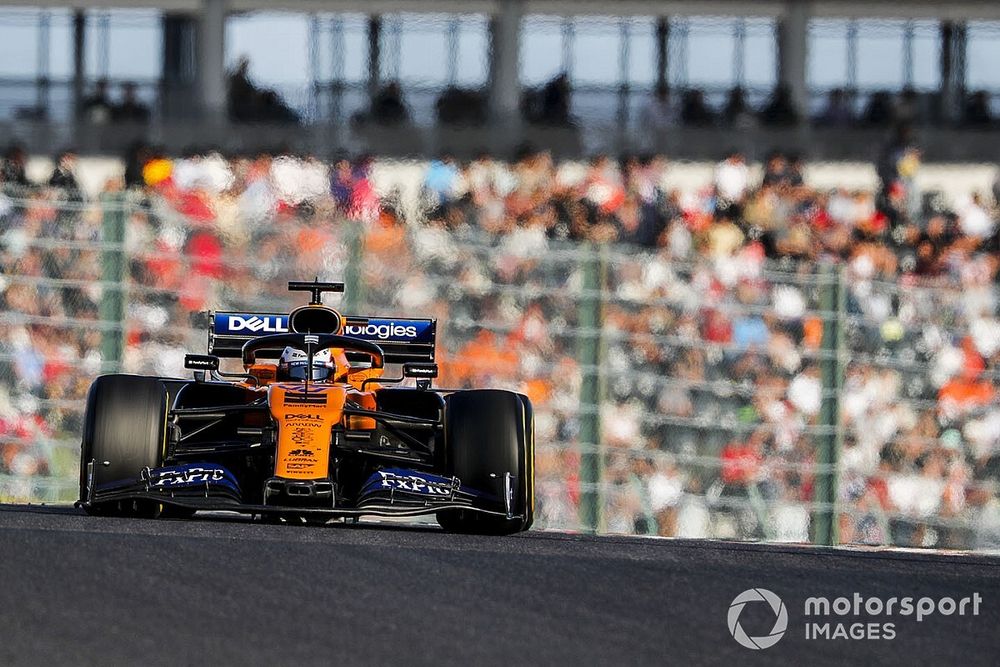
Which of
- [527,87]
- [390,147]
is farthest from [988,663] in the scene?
[527,87]

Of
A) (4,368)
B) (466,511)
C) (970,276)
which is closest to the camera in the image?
(466,511)

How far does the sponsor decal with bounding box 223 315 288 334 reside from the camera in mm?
9492

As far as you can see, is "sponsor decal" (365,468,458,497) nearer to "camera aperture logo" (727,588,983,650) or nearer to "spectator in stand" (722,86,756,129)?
"camera aperture logo" (727,588,983,650)

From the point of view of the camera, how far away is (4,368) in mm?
10367

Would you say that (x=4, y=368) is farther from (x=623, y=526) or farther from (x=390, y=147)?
(x=390, y=147)

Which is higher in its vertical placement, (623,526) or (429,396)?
(429,396)

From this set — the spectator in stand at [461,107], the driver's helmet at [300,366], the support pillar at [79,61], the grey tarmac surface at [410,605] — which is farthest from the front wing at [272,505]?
the support pillar at [79,61]

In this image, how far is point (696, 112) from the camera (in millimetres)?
18922

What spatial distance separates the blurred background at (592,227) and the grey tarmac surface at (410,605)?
366 centimetres

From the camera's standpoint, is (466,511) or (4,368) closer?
(466,511)

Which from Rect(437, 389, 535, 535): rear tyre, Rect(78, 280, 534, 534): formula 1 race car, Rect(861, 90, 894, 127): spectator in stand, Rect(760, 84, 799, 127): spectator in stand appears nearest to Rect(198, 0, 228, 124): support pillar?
Rect(760, 84, 799, 127): spectator in stand

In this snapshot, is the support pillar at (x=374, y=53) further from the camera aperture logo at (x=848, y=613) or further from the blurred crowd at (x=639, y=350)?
the camera aperture logo at (x=848, y=613)

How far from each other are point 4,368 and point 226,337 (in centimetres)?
158

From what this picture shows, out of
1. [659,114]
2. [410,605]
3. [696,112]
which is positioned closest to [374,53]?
[659,114]
